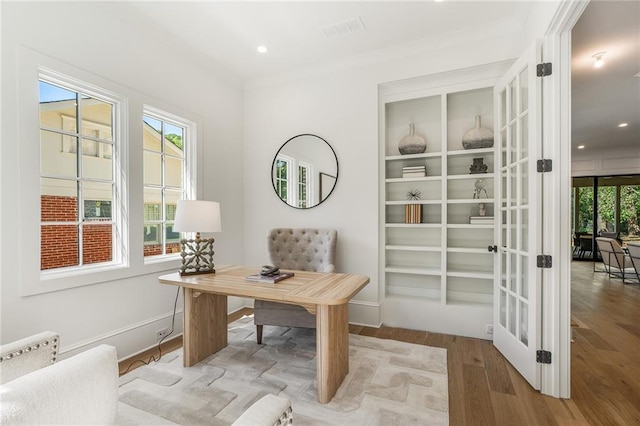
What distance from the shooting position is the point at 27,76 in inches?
77.6

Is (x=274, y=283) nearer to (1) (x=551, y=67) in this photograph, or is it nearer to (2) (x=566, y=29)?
(1) (x=551, y=67)

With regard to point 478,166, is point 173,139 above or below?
above

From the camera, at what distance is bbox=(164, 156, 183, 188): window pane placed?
10.2 feet

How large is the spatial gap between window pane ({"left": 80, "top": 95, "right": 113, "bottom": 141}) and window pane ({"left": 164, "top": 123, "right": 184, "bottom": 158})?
1.86 feet

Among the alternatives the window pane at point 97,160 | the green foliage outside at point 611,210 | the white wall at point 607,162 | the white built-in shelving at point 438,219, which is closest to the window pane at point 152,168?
the window pane at point 97,160

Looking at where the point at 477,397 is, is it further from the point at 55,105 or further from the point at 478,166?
the point at 55,105

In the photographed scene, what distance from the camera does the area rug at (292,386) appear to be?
1.77 metres

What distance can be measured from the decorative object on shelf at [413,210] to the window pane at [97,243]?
2.84m

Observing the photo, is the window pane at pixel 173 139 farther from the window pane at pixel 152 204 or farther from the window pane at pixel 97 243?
the window pane at pixel 97 243

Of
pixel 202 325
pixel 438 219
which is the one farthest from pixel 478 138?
pixel 202 325

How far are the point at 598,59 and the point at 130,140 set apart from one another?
15.2 ft

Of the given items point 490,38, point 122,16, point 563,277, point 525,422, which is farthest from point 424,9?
point 525,422

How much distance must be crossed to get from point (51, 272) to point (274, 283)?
5.30 feet

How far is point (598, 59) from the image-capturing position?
10.2 ft
